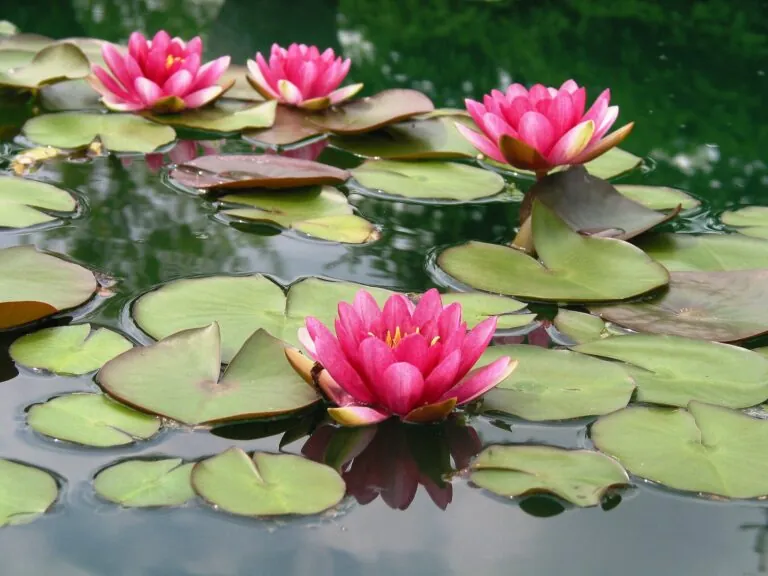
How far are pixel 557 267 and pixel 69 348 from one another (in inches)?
31.6

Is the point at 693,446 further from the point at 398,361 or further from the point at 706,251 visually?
the point at 706,251

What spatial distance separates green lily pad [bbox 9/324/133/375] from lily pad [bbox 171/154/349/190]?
619 mm

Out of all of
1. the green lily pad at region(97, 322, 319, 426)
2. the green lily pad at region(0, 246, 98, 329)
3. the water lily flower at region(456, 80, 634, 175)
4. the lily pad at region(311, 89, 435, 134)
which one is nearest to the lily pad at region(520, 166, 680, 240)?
the water lily flower at region(456, 80, 634, 175)

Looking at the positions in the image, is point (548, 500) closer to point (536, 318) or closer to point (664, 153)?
point (536, 318)

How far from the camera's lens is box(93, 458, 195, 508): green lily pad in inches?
38.5

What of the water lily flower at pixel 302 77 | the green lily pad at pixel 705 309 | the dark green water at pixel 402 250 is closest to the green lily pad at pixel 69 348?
the dark green water at pixel 402 250

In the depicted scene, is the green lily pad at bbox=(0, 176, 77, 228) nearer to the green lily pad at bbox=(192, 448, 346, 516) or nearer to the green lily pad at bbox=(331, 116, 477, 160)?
the green lily pad at bbox=(331, 116, 477, 160)

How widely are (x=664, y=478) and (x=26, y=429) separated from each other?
744 millimetres

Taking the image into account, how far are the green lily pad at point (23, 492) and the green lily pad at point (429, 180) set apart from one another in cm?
110

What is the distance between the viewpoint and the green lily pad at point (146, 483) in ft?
3.21

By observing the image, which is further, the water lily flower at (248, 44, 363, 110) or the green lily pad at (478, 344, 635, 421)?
the water lily flower at (248, 44, 363, 110)

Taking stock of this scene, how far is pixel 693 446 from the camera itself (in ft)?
3.67

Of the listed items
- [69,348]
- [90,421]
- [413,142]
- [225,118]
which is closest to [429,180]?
[413,142]

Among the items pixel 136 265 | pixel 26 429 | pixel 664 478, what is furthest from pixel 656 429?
pixel 136 265
